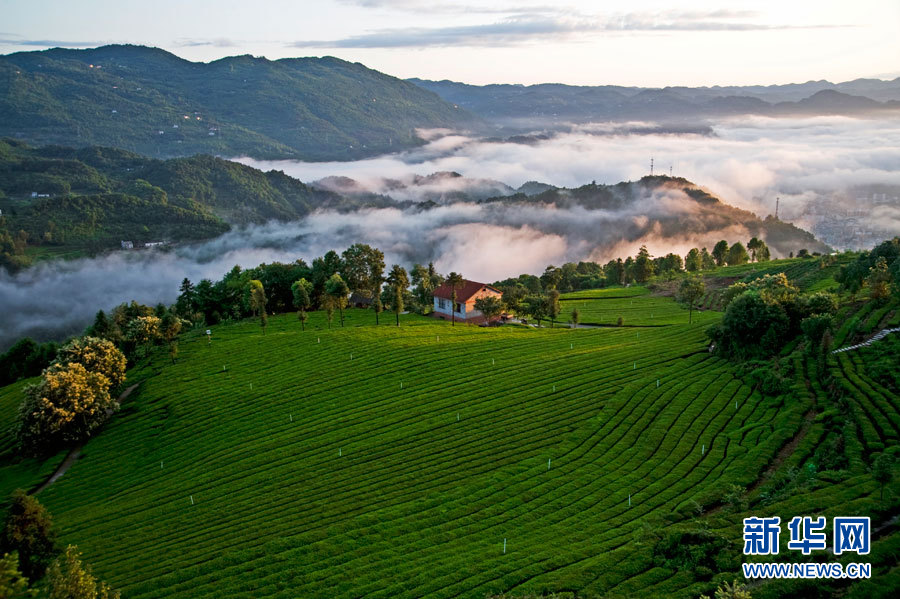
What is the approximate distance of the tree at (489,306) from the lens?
104 meters

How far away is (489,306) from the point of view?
104 meters

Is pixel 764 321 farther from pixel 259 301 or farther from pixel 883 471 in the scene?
pixel 259 301

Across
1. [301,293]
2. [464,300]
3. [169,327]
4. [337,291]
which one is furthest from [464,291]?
[169,327]

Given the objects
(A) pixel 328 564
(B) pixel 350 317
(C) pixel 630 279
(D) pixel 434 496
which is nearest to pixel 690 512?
(D) pixel 434 496

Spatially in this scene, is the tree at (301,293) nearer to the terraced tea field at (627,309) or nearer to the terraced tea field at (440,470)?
the terraced tea field at (440,470)

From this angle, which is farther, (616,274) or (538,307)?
(616,274)

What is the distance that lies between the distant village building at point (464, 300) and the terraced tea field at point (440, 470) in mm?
26628

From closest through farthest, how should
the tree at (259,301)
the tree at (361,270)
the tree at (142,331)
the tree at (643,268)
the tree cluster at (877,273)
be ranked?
1. the tree cluster at (877,273)
2. the tree at (142,331)
3. the tree at (259,301)
4. the tree at (361,270)
5. the tree at (643,268)

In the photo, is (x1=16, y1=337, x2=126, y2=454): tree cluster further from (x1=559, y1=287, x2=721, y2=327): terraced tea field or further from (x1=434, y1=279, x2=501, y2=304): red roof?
(x1=559, y1=287, x2=721, y2=327): terraced tea field

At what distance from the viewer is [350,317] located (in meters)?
108

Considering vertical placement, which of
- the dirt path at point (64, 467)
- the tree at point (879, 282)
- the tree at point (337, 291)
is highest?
the tree at point (879, 282)

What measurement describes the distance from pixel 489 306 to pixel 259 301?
124 feet

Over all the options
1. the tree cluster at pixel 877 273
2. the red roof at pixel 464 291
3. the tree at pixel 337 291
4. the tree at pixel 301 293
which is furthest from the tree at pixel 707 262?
the tree at pixel 301 293

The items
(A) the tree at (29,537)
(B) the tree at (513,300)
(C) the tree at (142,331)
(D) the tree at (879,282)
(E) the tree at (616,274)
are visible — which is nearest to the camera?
(A) the tree at (29,537)
